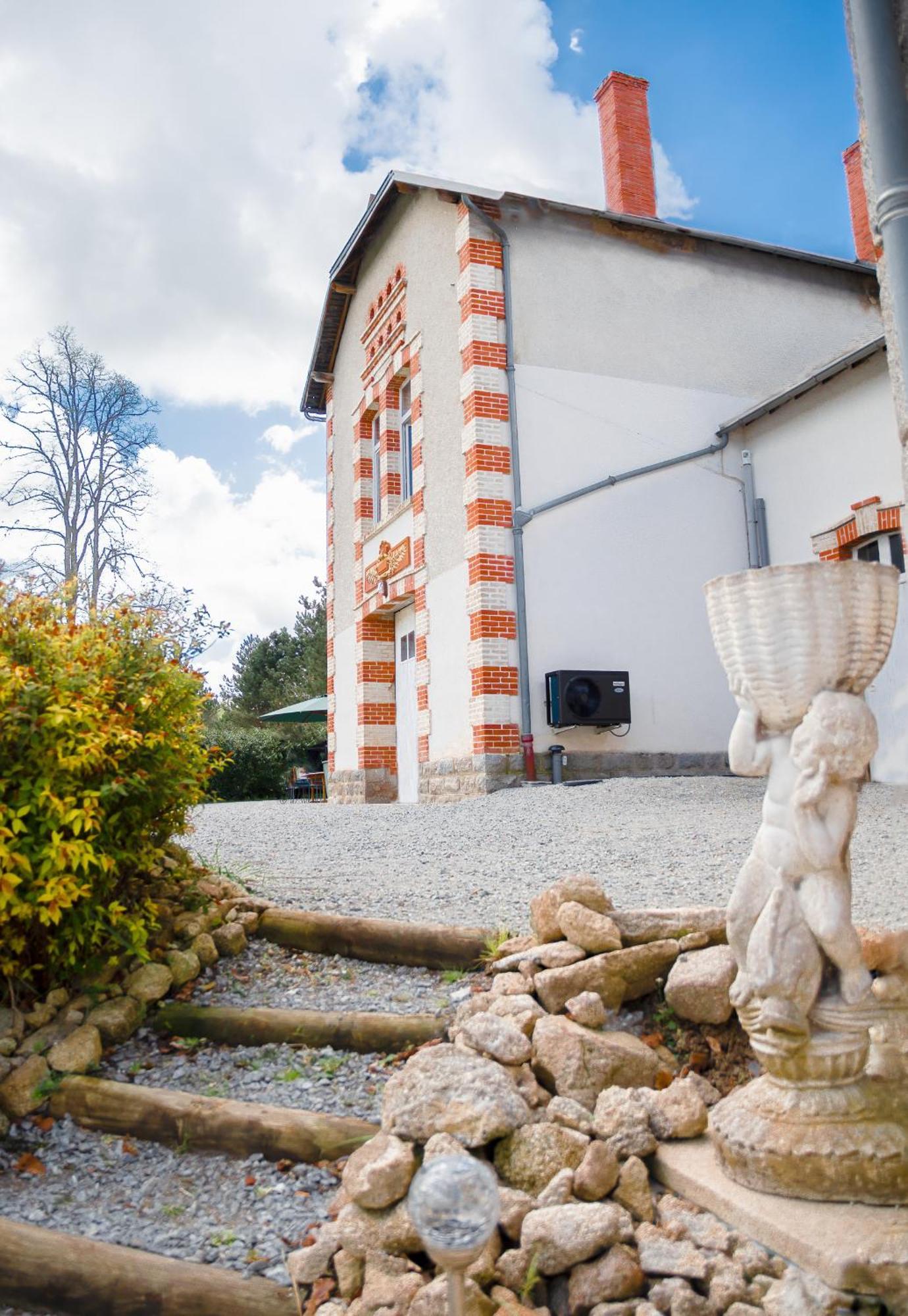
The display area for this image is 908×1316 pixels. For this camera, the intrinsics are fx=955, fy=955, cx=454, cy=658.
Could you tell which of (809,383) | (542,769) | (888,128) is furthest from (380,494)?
(888,128)

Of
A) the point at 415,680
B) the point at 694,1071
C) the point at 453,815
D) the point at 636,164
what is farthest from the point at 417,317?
the point at 694,1071

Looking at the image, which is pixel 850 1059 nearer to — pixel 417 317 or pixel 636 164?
pixel 417 317

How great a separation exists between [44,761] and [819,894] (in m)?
2.55

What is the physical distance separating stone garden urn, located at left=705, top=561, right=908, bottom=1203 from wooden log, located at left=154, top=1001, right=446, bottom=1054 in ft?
3.96

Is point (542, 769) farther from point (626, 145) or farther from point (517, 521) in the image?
point (626, 145)

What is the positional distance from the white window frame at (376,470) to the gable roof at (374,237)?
7.50 feet

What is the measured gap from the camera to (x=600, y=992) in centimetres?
311

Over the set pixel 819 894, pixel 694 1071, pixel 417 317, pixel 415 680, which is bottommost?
pixel 694 1071

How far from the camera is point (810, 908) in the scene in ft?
7.91

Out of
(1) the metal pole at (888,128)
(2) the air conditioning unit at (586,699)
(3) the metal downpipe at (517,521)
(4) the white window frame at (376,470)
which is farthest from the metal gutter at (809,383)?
(1) the metal pole at (888,128)

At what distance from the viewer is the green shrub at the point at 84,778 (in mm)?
3283

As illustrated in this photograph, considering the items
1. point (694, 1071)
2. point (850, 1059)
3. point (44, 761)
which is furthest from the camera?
point (44, 761)

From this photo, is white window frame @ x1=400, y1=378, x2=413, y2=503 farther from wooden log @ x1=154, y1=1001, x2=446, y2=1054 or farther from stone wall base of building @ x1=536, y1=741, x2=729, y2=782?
wooden log @ x1=154, y1=1001, x2=446, y2=1054

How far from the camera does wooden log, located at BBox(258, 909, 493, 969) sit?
12.5 feet
